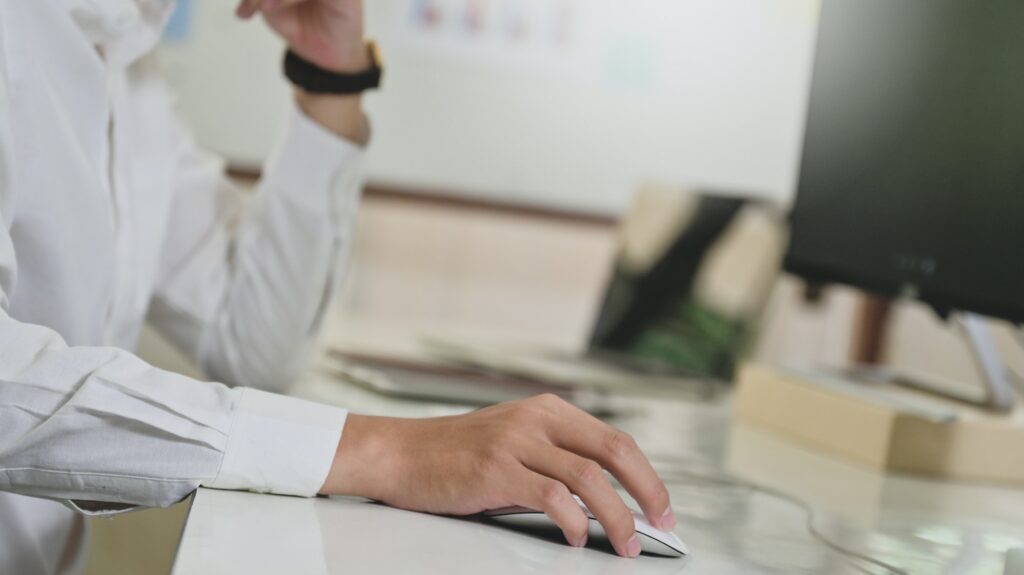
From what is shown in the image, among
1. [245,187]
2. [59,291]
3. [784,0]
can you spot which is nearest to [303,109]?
[59,291]

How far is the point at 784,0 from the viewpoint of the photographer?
2.96m

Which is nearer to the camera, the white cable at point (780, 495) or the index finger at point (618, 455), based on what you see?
the index finger at point (618, 455)

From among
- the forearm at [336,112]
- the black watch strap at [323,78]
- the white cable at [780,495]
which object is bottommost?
the white cable at [780,495]

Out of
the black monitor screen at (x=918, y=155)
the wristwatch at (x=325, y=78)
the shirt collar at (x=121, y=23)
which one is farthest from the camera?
the wristwatch at (x=325, y=78)

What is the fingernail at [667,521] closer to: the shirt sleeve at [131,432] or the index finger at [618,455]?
the index finger at [618,455]

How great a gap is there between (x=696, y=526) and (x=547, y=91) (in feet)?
7.14

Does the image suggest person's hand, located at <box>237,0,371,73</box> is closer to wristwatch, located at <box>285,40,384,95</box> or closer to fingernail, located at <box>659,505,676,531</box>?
wristwatch, located at <box>285,40,384,95</box>

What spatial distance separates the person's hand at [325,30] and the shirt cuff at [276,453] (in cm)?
58

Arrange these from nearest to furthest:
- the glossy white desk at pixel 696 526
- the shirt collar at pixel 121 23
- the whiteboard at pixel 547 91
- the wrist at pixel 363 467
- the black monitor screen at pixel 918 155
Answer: the glossy white desk at pixel 696 526 → the wrist at pixel 363 467 → the shirt collar at pixel 121 23 → the black monitor screen at pixel 918 155 → the whiteboard at pixel 547 91

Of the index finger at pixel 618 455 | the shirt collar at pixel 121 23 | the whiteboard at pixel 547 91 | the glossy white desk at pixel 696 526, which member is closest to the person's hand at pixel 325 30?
the shirt collar at pixel 121 23

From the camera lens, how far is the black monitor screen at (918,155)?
3.58 ft

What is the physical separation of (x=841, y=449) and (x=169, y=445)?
0.77 meters

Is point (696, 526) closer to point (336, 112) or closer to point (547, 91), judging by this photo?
point (336, 112)

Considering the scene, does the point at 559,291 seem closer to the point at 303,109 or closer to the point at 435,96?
the point at 435,96
